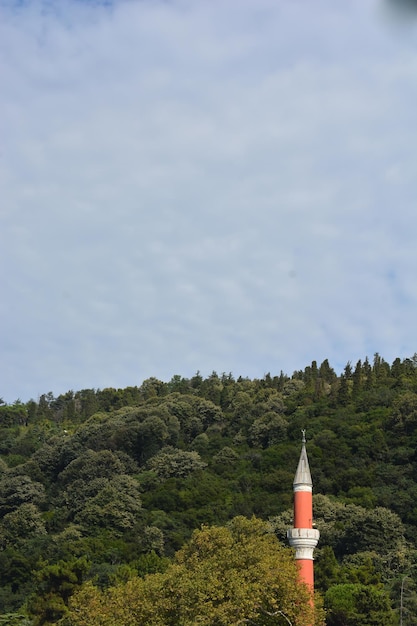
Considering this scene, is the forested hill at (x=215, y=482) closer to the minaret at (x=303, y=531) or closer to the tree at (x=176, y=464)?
the tree at (x=176, y=464)

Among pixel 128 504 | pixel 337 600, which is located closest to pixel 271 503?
pixel 128 504

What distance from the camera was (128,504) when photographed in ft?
242

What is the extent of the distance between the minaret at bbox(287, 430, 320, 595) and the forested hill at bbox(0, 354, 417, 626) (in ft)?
25.7

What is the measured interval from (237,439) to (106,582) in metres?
31.2

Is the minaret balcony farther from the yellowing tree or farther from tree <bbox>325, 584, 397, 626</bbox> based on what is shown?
tree <bbox>325, 584, 397, 626</bbox>

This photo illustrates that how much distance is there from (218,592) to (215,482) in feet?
149

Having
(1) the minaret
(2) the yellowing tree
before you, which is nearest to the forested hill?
(1) the minaret

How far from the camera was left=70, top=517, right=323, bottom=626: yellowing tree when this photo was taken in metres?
33.5

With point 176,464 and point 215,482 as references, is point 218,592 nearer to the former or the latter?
point 215,482

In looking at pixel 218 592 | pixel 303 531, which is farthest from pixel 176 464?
pixel 218 592

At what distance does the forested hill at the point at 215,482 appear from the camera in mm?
58656

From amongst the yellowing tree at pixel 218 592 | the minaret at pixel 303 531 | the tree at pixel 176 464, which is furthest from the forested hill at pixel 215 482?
the yellowing tree at pixel 218 592

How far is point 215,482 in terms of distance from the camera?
79062mm

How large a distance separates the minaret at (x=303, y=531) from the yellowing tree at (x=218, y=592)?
414 cm
